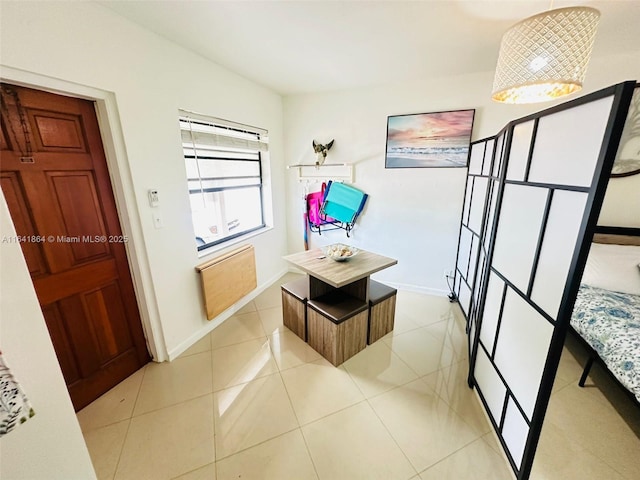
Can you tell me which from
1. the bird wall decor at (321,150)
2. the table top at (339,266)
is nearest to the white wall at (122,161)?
the bird wall decor at (321,150)

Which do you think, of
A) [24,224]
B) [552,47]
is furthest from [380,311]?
[24,224]

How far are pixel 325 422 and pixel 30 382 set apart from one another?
57.8 inches

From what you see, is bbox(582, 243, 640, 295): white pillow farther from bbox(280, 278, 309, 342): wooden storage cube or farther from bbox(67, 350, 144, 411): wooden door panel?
bbox(67, 350, 144, 411): wooden door panel

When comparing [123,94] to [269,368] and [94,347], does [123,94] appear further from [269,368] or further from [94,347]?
[269,368]

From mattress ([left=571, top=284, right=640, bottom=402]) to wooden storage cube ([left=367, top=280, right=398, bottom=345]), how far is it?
1.39 m

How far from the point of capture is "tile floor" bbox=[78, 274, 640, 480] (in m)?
1.37

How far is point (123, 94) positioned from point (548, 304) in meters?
2.66

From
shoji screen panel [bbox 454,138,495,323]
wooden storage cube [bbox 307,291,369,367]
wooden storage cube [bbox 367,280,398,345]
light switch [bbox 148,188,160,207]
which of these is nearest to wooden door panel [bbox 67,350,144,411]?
light switch [bbox 148,188,160,207]

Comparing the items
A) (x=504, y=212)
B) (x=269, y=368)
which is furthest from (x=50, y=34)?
(x=504, y=212)

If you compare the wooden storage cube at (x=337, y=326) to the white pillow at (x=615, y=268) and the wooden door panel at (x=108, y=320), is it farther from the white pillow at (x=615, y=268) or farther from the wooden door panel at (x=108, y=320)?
the white pillow at (x=615, y=268)

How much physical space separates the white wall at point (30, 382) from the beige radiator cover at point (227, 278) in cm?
151

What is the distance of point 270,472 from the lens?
135cm

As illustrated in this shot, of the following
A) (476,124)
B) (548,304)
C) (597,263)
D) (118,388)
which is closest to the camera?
(548,304)

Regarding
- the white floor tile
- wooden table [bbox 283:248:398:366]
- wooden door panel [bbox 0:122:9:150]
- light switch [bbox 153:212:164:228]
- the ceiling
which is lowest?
the white floor tile
